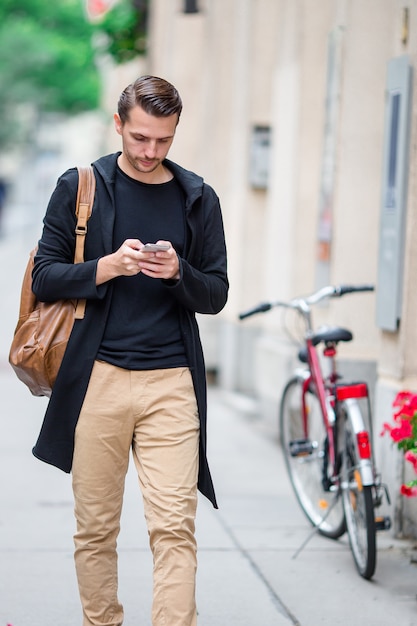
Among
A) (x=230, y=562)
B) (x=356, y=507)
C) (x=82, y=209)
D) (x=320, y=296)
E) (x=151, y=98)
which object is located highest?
(x=151, y=98)

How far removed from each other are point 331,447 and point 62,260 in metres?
2.36

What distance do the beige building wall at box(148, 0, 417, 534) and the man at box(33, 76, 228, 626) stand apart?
7.79 ft

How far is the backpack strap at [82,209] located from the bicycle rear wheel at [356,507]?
6.49ft

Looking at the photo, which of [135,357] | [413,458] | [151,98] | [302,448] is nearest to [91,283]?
[135,357]

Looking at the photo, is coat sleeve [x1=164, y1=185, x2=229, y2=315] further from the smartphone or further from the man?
the smartphone

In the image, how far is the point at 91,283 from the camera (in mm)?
3719

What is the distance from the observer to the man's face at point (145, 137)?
3.62m

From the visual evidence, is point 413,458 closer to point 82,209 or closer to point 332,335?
point 332,335

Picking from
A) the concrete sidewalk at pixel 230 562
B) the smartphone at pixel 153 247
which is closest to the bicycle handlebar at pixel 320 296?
the concrete sidewalk at pixel 230 562

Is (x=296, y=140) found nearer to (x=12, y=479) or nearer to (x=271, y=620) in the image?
(x=12, y=479)

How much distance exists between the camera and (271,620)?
4.80 m

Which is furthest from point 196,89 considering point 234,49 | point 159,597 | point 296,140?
point 159,597

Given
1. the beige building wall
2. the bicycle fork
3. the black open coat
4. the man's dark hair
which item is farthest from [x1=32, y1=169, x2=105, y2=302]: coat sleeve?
the beige building wall

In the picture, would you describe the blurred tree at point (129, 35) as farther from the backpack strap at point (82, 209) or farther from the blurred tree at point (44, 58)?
the blurred tree at point (44, 58)
